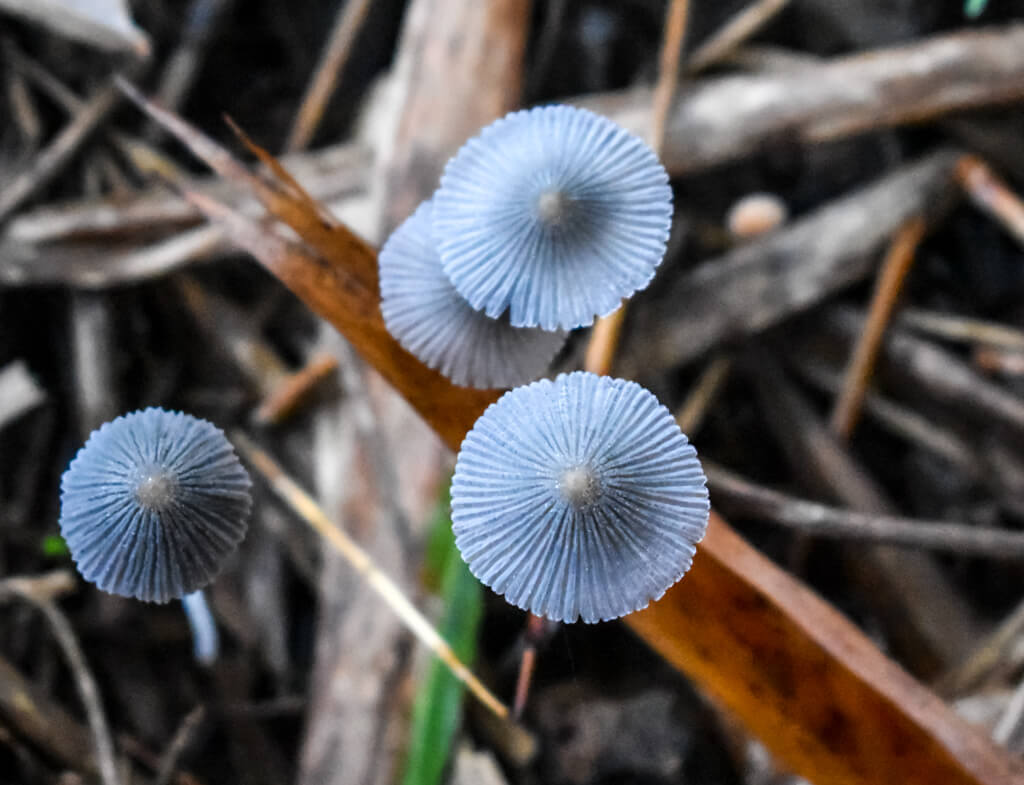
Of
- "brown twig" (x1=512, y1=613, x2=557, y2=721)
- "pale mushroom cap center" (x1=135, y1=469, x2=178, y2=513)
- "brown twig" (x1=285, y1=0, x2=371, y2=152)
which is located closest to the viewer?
"pale mushroom cap center" (x1=135, y1=469, x2=178, y2=513)

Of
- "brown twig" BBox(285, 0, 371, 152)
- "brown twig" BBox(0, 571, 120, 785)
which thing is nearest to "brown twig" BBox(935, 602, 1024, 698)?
"brown twig" BBox(0, 571, 120, 785)

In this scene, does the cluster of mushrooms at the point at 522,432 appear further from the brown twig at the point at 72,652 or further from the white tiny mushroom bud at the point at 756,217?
the white tiny mushroom bud at the point at 756,217

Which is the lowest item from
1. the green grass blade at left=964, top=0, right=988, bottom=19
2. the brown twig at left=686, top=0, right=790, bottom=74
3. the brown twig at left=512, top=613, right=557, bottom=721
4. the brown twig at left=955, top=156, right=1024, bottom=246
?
the brown twig at left=512, top=613, right=557, bottom=721

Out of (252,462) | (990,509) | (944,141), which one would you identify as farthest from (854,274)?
(252,462)

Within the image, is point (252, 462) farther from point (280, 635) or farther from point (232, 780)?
point (232, 780)

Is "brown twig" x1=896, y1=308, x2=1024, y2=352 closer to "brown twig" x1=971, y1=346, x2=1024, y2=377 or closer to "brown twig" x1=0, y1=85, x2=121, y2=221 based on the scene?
"brown twig" x1=971, y1=346, x2=1024, y2=377

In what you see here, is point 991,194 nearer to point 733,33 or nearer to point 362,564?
point 733,33

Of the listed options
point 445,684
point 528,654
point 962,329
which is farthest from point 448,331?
point 962,329
